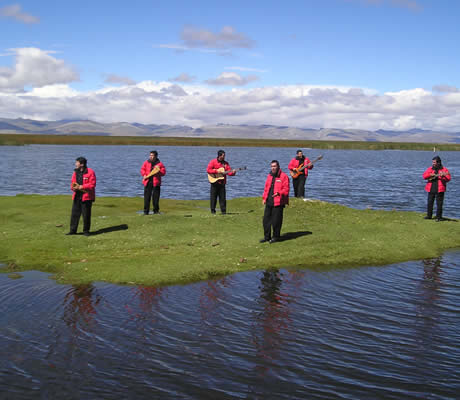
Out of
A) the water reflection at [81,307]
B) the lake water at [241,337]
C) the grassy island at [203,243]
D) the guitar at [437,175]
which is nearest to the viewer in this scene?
the lake water at [241,337]

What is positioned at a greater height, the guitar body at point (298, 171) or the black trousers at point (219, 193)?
the guitar body at point (298, 171)

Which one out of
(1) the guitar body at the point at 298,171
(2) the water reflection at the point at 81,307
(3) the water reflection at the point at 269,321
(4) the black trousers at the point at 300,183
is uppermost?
(1) the guitar body at the point at 298,171

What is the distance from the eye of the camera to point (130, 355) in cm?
849

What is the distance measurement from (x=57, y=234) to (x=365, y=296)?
11143 millimetres

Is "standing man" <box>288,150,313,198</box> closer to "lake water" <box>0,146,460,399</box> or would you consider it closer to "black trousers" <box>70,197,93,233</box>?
"lake water" <box>0,146,460,399</box>

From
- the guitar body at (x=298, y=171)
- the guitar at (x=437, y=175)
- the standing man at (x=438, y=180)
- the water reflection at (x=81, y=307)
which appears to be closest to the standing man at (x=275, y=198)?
the water reflection at (x=81, y=307)

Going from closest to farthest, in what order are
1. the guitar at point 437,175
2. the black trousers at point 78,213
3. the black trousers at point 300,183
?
1. the black trousers at point 78,213
2. the guitar at point 437,175
3. the black trousers at point 300,183

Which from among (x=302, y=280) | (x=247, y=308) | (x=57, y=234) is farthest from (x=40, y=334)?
(x=57, y=234)

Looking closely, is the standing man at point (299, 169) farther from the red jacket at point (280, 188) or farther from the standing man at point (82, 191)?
the standing man at point (82, 191)

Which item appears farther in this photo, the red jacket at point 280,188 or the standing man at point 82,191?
the standing man at point 82,191

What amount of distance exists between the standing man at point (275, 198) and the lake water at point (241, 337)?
2.85 meters

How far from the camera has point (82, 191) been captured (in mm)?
17094

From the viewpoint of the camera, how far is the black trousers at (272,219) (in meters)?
16.5

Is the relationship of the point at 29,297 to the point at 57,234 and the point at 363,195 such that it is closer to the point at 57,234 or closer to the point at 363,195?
the point at 57,234
